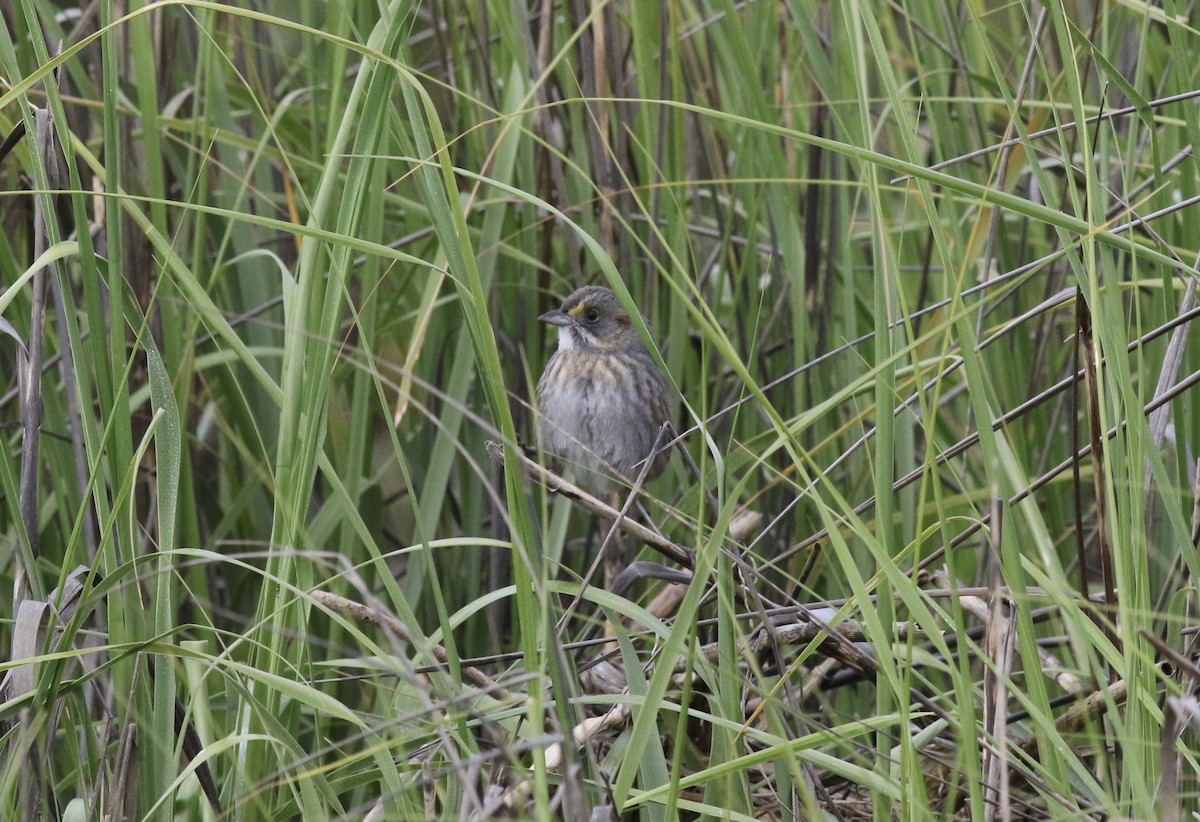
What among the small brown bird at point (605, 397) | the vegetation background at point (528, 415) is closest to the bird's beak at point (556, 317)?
the vegetation background at point (528, 415)

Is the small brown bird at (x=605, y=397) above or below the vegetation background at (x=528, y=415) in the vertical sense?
below

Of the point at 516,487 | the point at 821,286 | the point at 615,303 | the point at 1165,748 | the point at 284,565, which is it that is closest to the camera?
the point at 1165,748

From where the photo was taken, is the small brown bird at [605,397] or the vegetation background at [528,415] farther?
the small brown bird at [605,397]

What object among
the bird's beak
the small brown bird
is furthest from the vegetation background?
the small brown bird

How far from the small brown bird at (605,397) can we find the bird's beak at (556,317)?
194 millimetres

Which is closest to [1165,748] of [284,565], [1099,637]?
[1099,637]

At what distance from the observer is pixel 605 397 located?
3.83 m

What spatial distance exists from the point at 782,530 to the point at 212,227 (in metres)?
1.68

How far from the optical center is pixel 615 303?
3.72 metres

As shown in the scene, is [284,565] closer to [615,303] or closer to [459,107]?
[459,107]

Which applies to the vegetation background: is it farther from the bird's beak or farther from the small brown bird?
the small brown bird

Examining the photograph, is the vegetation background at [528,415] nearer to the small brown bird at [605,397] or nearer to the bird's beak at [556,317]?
the bird's beak at [556,317]

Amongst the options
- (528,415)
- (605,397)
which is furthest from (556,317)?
(605,397)

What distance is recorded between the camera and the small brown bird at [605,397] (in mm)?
3746
